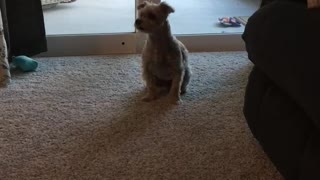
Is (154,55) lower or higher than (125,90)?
higher

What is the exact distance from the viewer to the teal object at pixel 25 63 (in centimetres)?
238

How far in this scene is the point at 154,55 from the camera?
6.53ft

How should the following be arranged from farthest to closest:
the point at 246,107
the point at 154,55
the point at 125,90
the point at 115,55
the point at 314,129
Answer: the point at 115,55 < the point at 125,90 < the point at 154,55 < the point at 246,107 < the point at 314,129

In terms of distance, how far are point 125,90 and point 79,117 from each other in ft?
1.20

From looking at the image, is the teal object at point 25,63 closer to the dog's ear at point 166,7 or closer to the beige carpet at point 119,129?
the beige carpet at point 119,129

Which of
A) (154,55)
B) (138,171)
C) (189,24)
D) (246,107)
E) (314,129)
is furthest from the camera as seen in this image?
(189,24)

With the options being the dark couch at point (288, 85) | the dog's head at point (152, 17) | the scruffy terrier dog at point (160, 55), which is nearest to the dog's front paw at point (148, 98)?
the scruffy terrier dog at point (160, 55)

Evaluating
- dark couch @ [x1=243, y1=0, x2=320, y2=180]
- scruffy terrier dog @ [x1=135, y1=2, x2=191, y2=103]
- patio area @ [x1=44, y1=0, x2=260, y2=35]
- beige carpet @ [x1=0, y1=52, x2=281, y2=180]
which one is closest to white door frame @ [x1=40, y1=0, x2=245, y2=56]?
patio area @ [x1=44, y1=0, x2=260, y2=35]

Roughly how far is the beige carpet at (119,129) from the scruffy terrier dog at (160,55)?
90 millimetres

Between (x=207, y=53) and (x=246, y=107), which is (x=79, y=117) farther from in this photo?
(x=207, y=53)

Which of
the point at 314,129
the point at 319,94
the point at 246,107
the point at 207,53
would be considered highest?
the point at 319,94

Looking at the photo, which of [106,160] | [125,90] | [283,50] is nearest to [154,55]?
[125,90]

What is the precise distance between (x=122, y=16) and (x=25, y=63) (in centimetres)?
81

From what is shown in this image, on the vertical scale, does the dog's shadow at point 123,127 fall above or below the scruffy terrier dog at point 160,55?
below
